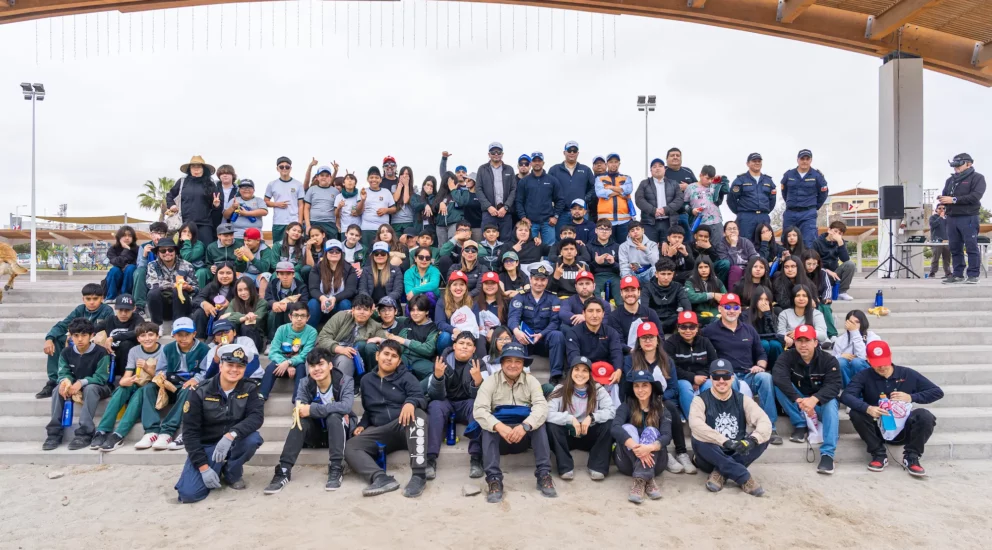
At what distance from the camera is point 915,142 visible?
11.8m

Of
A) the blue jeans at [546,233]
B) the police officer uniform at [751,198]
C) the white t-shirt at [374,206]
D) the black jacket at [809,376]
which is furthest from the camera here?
the white t-shirt at [374,206]

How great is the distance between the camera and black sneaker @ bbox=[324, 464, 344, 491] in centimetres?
483

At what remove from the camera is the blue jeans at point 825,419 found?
521 centimetres

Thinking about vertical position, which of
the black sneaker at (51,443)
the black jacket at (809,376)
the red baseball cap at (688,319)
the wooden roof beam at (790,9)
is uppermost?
the wooden roof beam at (790,9)

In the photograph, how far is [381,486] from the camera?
4773 millimetres

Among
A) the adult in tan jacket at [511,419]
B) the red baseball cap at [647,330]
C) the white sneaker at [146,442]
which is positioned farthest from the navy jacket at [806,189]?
the white sneaker at [146,442]

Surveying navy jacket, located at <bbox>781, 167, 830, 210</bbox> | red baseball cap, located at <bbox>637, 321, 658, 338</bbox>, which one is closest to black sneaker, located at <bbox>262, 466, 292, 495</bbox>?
red baseball cap, located at <bbox>637, 321, 658, 338</bbox>

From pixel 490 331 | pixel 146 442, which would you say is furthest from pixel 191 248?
pixel 490 331

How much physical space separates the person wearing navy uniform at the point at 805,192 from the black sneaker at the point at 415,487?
7275mm

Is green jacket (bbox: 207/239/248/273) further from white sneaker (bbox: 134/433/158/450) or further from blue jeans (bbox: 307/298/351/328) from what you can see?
white sneaker (bbox: 134/433/158/450)

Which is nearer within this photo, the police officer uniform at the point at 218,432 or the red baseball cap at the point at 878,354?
the police officer uniform at the point at 218,432

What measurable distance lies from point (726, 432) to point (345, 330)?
4.02 metres

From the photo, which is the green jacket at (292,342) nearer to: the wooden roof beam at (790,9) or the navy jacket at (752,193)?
the navy jacket at (752,193)

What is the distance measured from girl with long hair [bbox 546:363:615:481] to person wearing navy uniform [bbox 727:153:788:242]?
16.0 feet
